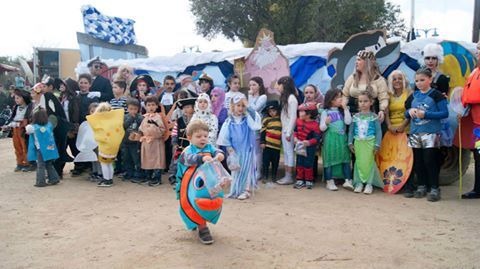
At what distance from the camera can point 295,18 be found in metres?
19.0

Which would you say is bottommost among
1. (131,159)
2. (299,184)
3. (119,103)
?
(299,184)

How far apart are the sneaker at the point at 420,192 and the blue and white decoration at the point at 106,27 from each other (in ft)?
34.3

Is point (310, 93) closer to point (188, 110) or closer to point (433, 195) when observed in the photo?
point (188, 110)

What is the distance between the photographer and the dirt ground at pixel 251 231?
131 inches

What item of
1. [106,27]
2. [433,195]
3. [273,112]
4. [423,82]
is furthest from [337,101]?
[106,27]

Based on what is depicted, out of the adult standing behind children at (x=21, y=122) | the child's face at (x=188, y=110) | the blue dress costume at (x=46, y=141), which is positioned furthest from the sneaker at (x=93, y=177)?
the child's face at (x=188, y=110)

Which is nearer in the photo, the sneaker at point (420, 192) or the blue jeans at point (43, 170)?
the sneaker at point (420, 192)

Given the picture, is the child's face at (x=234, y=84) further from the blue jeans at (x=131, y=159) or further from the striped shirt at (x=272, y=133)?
the blue jeans at (x=131, y=159)

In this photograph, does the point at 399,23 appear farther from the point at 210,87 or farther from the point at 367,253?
the point at 367,253

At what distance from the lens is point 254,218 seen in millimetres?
4520

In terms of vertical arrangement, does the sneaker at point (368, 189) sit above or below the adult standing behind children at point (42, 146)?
below

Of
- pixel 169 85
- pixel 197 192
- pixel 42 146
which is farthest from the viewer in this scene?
pixel 169 85

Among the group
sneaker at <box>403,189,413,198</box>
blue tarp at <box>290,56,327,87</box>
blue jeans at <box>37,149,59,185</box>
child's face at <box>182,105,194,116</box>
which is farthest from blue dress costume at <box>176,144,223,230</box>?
blue tarp at <box>290,56,327,87</box>

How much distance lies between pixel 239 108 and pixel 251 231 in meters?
1.88
